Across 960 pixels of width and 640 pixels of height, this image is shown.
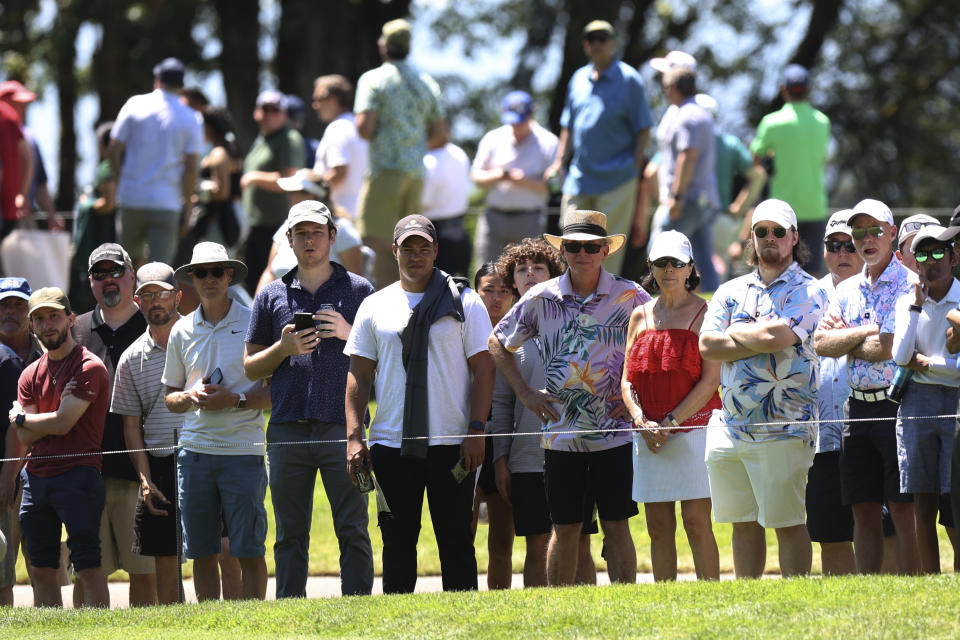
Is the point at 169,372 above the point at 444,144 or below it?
below

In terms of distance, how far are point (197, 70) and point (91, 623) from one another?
17.2 m

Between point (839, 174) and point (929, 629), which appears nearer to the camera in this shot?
point (929, 629)

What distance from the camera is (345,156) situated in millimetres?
13867

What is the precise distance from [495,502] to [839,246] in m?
2.41

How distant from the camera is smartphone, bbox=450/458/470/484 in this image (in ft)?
28.2

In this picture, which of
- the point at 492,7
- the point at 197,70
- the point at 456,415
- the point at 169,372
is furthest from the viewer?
the point at 492,7

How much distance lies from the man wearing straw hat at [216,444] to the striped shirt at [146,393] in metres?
0.17

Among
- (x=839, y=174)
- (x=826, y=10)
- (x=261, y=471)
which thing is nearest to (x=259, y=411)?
(x=261, y=471)

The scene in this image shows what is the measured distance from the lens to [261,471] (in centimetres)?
891

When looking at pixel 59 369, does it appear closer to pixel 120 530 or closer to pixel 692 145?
pixel 120 530

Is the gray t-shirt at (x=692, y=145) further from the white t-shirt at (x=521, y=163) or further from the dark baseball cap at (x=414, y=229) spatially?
the dark baseball cap at (x=414, y=229)

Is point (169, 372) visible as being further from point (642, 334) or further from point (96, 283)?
point (642, 334)

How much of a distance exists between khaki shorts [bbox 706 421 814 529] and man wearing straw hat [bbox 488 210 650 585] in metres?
0.53

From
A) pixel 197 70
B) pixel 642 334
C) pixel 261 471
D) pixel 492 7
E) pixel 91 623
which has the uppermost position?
pixel 492 7
